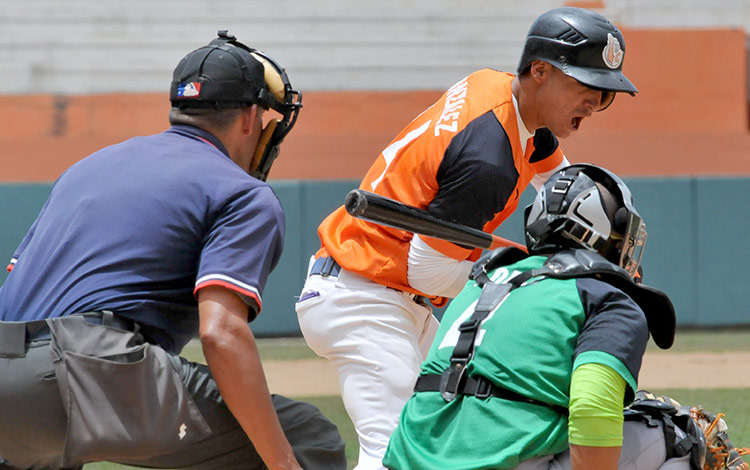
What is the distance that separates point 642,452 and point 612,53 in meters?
1.44

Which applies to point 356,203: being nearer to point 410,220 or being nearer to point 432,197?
point 410,220

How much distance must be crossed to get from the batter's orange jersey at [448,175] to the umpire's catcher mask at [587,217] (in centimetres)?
69

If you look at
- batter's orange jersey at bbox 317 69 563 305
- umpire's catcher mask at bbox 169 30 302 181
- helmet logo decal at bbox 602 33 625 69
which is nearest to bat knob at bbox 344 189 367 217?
umpire's catcher mask at bbox 169 30 302 181

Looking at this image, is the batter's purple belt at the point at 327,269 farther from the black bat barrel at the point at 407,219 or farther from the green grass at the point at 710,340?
the green grass at the point at 710,340

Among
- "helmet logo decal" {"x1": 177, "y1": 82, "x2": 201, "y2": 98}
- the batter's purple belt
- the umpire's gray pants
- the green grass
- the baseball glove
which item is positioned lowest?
the green grass

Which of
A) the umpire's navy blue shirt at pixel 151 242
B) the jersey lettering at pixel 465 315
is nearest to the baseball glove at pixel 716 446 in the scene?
the jersey lettering at pixel 465 315

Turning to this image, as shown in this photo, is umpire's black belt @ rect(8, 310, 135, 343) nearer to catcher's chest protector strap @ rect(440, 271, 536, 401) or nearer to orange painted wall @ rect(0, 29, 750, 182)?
catcher's chest protector strap @ rect(440, 271, 536, 401)

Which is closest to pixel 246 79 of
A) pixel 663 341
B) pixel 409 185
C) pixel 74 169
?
pixel 74 169

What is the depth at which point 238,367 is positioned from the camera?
2.38m

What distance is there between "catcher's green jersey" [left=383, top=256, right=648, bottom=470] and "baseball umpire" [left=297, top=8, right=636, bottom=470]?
32.4 inches

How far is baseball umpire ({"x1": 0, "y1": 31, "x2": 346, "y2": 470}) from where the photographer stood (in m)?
2.40

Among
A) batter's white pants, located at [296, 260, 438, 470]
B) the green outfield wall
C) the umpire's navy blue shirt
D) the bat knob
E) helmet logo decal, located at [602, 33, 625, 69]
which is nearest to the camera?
the umpire's navy blue shirt

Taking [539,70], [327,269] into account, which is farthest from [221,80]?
[539,70]

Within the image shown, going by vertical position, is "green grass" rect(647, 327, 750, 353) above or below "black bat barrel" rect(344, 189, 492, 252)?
below
